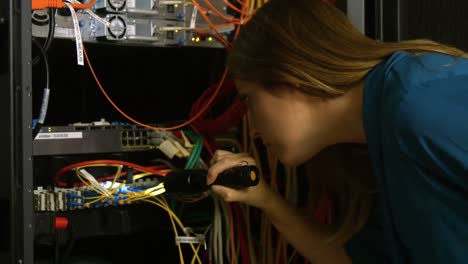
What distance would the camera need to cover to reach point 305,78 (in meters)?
0.89

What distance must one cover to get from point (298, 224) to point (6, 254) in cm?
54

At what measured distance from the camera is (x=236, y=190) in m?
1.07

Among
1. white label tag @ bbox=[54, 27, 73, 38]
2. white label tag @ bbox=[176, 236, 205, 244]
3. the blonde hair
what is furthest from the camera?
white label tag @ bbox=[176, 236, 205, 244]

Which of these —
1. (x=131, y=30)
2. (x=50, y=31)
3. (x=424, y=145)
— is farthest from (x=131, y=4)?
(x=424, y=145)

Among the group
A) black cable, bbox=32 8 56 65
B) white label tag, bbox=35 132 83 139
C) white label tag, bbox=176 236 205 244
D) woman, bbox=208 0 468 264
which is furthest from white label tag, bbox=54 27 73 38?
white label tag, bbox=176 236 205 244

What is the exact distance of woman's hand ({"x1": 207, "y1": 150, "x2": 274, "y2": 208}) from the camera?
1.04 metres

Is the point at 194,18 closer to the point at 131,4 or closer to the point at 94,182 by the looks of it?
the point at 131,4

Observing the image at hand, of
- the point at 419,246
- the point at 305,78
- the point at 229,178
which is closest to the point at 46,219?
the point at 229,178

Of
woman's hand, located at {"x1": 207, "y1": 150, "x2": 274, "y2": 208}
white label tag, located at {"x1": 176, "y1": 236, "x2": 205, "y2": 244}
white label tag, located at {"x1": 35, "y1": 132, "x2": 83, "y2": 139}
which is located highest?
white label tag, located at {"x1": 35, "y1": 132, "x2": 83, "y2": 139}

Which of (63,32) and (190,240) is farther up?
(63,32)

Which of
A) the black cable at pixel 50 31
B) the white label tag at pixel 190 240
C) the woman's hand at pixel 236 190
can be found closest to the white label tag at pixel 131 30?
the black cable at pixel 50 31

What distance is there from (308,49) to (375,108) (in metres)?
0.13

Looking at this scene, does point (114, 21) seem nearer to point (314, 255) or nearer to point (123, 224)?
point (123, 224)

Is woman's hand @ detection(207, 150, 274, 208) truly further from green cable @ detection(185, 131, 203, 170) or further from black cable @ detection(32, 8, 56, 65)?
black cable @ detection(32, 8, 56, 65)
